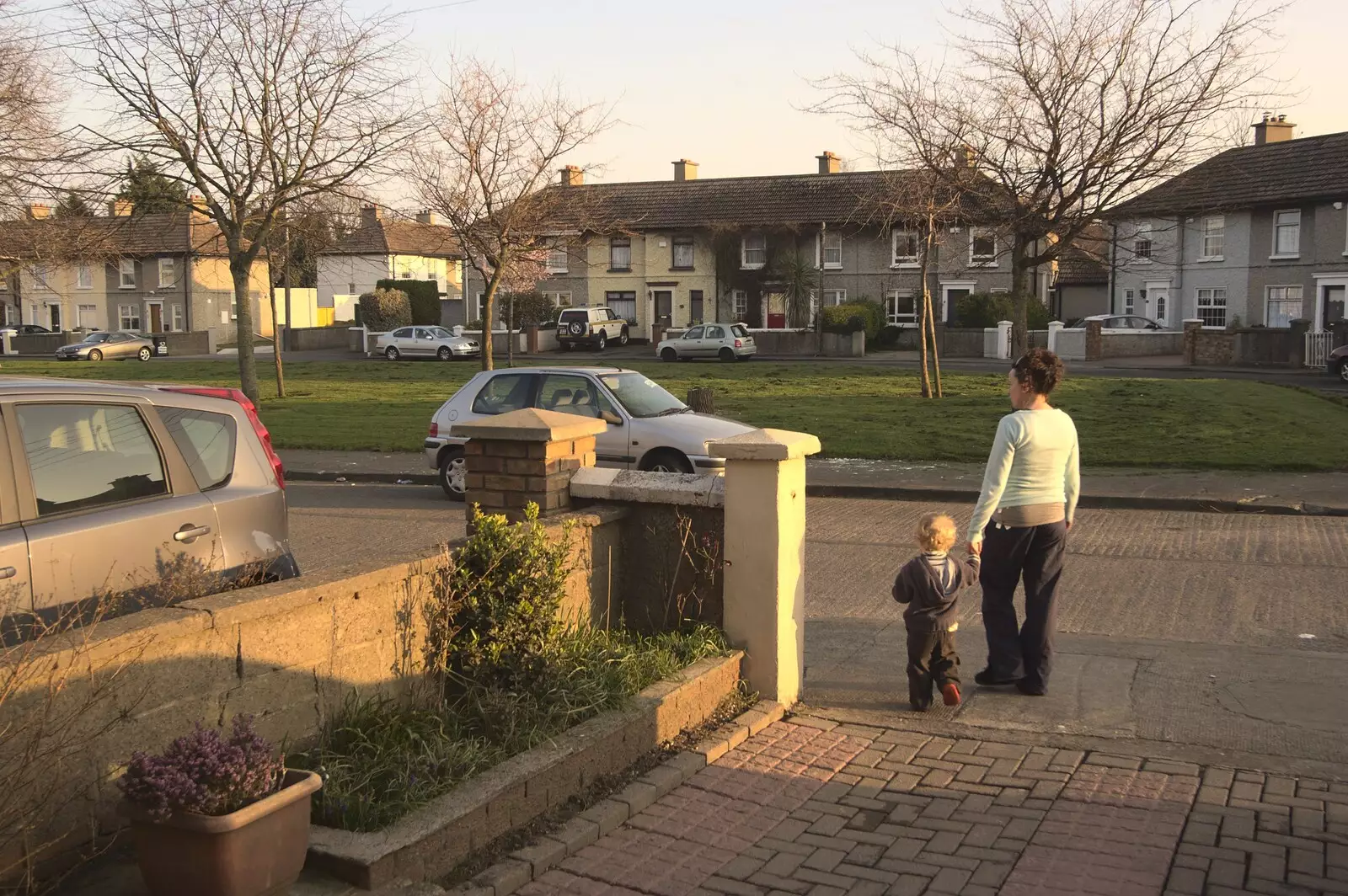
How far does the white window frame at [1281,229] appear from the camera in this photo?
1735 inches

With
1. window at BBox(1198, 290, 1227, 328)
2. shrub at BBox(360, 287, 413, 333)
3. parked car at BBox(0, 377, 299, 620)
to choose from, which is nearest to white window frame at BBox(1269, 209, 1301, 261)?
window at BBox(1198, 290, 1227, 328)

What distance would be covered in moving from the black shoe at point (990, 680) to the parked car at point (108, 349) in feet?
177

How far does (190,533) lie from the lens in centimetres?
562

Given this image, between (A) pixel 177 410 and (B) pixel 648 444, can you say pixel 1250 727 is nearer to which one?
(A) pixel 177 410

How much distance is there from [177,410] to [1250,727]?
5502mm

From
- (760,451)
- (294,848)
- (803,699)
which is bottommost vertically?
(803,699)

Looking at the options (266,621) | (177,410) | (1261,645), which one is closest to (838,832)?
(266,621)

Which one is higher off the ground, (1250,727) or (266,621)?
(266,621)

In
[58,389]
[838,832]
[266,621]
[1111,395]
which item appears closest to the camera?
[266,621]

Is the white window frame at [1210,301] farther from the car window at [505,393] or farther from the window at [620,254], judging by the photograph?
the car window at [505,393]

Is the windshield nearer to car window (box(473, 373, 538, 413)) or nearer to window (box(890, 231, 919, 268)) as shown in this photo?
car window (box(473, 373, 538, 413))

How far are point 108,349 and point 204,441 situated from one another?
54.1 meters

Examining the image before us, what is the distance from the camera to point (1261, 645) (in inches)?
306

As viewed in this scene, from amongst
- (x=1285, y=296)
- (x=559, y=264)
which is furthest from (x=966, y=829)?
(x=559, y=264)
